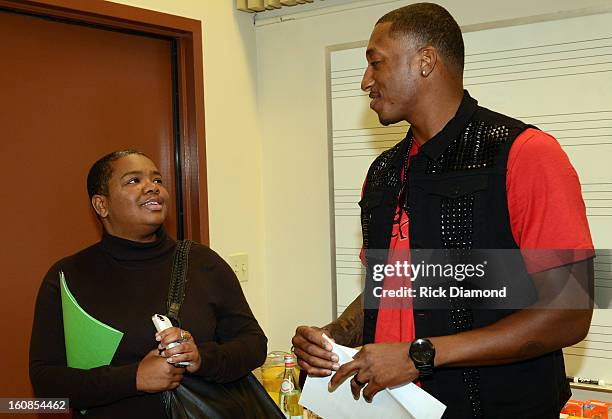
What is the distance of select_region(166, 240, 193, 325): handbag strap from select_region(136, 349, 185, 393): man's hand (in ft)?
0.62

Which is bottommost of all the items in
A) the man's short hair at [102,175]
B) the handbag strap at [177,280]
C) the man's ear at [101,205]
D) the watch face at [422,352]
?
the watch face at [422,352]

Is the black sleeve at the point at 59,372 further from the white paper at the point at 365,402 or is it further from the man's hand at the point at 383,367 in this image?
the man's hand at the point at 383,367

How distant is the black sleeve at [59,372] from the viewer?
2.08 m

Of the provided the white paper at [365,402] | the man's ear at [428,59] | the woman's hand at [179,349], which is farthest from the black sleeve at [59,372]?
the man's ear at [428,59]

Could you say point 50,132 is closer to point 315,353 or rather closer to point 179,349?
point 179,349

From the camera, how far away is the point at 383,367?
5.14 ft

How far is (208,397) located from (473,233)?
97 centimetres

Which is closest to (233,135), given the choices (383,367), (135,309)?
(135,309)

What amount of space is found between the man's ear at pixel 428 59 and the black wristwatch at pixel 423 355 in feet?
2.21

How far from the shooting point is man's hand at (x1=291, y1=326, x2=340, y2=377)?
1733 millimetres

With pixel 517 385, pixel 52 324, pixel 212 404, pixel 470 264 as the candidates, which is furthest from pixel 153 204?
pixel 517 385

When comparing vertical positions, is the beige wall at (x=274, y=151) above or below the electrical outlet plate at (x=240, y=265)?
above

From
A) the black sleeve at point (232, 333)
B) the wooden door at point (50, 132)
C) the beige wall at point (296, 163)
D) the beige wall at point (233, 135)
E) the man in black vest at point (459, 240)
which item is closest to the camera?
the man in black vest at point (459, 240)

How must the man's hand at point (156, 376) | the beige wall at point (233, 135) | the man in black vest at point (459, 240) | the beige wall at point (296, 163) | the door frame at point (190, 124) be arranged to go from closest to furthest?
the man in black vest at point (459, 240)
the man's hand at point (156, 376)
the door frame at point (190, 124)
the beige wall at point (233, 135)
the beige wall at point (296, 163)
